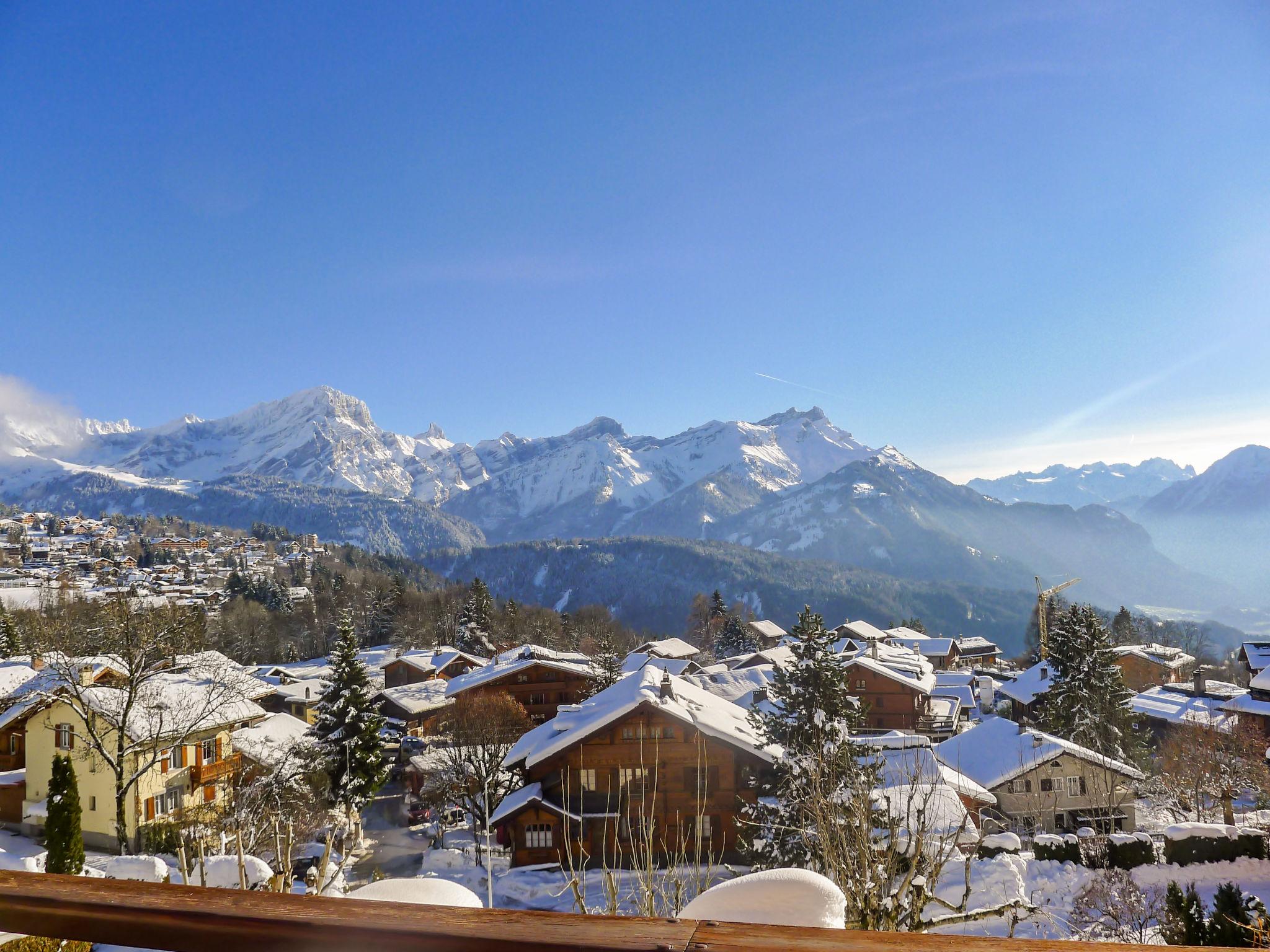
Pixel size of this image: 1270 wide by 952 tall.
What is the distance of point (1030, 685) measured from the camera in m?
45.8

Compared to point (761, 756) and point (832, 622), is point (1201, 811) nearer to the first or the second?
point (761, 756)

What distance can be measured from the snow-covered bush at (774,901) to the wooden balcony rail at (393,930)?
0.92 meters

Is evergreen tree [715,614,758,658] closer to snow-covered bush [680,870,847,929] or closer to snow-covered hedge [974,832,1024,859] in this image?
snow-covered hedge [974,832,1024,859]

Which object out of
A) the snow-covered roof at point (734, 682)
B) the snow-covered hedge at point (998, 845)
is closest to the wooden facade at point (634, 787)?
the snow-covered hedge at point (998, 845)

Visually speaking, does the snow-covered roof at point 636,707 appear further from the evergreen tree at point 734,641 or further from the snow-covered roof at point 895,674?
the evergreen tree at point 734,641

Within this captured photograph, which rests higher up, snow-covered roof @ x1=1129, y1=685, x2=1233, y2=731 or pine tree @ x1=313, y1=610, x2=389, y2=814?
pine tree @ x1=313, y1=610, x2=389, y2=814

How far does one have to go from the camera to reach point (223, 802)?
73.6ft

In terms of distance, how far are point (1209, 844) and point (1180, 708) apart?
3032 centimetres

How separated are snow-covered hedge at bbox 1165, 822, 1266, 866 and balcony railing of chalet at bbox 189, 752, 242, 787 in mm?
28870

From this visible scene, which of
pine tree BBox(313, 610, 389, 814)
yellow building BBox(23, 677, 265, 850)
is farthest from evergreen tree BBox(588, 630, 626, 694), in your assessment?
yellow building BBox(23, 677, 265, 850)

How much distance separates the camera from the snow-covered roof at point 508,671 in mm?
39719

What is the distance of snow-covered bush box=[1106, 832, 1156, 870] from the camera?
17641mm

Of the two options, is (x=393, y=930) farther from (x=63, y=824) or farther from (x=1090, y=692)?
(x=1090, y=692)

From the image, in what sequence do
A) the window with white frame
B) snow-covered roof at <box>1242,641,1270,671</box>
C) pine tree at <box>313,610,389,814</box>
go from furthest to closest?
snow-covered roof at <box>1242,641,1270,671</box>, pine tree at <box>313,610,389,814</box>, the window with white frame
